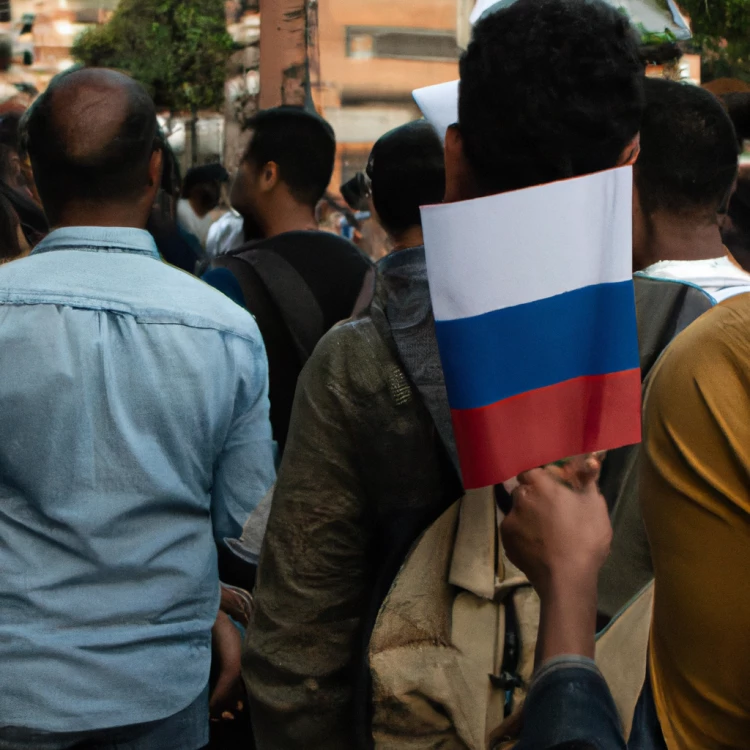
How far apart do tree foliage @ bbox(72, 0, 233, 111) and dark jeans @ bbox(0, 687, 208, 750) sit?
2213 cm

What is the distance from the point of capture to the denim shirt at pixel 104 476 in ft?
6.57

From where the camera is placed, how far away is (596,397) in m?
1.36

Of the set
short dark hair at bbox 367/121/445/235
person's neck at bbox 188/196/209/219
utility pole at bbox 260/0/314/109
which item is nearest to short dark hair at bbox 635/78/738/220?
short dark hair at bbox 367/121/445/235

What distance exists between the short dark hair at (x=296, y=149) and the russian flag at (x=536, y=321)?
2741mm

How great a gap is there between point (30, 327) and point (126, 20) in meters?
24.0

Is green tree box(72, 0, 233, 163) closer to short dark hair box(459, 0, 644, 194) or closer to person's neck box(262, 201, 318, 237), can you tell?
person's neck box(262, 201, 318, 237)

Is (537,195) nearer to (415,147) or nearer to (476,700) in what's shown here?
(476,700)

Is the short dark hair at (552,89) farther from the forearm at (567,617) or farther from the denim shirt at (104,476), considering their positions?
the denim shirt at (104,476)

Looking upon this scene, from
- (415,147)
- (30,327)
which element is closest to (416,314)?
(30,327)

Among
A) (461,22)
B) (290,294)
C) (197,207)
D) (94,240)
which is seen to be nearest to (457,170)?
(94,240)

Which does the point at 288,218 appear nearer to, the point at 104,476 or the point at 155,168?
the point at 155,168

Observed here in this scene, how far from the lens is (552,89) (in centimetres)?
139

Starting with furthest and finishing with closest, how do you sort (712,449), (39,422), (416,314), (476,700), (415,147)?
(415,147), (39,422), (416,314), (476,700), (712,449)

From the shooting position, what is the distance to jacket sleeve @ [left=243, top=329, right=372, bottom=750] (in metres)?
1.67
